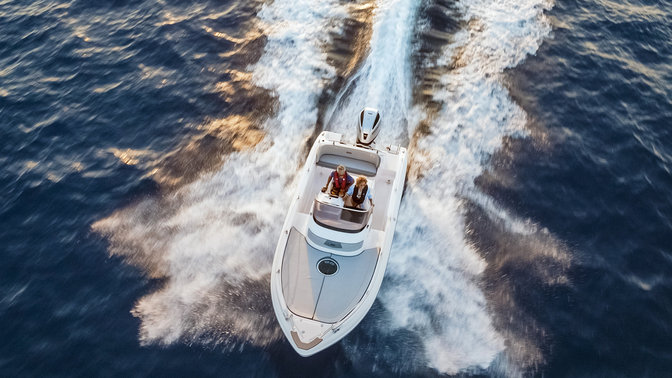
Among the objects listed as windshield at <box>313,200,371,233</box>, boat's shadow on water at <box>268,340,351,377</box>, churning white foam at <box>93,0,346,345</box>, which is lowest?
boat's shadow on water at <box>268,340,351,377</box>

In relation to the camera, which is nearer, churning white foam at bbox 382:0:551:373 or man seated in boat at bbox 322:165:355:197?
churning white foam at bbox 382:0:551:373

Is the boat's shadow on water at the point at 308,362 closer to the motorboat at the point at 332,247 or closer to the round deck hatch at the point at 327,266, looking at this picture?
the motorboat at the point at 332,247

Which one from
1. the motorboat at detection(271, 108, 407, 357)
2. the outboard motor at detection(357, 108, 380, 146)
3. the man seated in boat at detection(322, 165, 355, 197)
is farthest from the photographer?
the outboard motor at detection(357, 108, 380, 146)

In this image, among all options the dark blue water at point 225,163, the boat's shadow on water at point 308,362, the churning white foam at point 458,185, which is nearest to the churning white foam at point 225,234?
the dark blue water at point 225,163

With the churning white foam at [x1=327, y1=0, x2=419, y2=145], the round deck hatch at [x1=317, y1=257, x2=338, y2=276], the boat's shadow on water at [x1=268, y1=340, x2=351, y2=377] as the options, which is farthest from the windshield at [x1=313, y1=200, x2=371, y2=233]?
the churning white foam at [x1=327, y1=0, x2=419, y2=145]

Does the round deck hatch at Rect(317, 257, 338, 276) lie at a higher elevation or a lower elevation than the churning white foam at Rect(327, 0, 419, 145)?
lower

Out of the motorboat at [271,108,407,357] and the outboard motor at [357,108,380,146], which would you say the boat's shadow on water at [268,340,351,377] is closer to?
the motorboat at [271,108,407,357]
